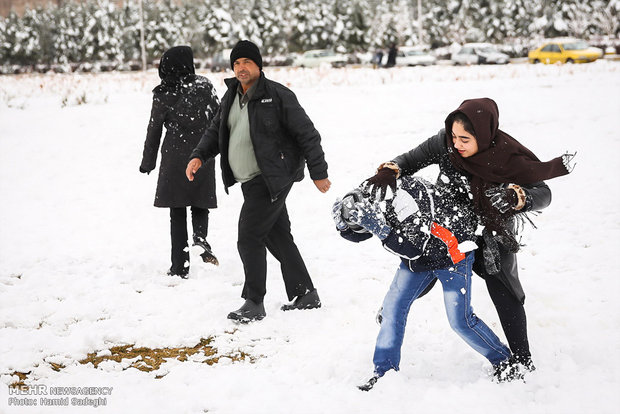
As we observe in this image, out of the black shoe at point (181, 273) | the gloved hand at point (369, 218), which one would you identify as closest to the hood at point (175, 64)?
the black shoe at point (181, 273)

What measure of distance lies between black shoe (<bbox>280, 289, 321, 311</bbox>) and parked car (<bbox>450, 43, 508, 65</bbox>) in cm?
2976

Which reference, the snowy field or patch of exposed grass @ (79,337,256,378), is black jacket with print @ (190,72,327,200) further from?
patch of exposed grass @ (79,337,256,378)

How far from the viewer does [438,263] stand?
3.01m

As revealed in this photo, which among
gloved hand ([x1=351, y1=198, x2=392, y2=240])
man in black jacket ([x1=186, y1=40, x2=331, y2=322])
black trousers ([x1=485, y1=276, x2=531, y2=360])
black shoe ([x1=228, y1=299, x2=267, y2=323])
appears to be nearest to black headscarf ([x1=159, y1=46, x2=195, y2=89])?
man in black jacket ([x1=186, y1=40, x2=331, y2=322])

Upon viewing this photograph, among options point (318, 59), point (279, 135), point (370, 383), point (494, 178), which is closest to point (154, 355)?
point (370, 383)

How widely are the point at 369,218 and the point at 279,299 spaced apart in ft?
7.00

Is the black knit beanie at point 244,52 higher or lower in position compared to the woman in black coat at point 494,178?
higher

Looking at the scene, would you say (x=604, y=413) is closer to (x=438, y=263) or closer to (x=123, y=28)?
(x=438, y=263)

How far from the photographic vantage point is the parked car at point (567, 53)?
2783 cm

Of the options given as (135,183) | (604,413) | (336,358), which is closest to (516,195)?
(604,413)

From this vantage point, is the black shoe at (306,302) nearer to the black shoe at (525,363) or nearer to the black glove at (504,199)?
the black shoe at (525,363)

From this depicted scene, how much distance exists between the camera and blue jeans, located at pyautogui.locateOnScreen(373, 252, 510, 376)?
3051 mm

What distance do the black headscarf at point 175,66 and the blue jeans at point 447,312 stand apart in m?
2.95

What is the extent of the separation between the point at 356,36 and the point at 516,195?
60.6 metres
